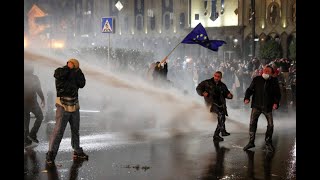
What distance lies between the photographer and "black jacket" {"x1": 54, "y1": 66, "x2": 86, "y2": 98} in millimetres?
9891

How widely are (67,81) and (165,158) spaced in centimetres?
231

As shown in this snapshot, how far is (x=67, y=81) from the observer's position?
997 centimetres

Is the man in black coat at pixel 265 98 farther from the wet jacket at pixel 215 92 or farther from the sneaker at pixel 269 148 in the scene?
the wet jacket at pixel 215 92

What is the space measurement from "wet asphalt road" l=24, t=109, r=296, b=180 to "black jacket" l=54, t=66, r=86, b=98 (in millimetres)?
1237

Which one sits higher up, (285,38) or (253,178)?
(285,38)

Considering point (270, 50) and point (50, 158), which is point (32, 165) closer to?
point (50, 158)

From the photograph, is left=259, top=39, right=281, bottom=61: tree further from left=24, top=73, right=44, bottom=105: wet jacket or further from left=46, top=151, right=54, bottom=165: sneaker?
left=46, top=151, right=54, bottom=165: sneaker

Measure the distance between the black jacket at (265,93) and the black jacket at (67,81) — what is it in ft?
11.8

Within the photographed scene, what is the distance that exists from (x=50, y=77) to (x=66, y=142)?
50.5ft

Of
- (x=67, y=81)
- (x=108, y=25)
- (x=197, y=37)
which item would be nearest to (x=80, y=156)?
(x=67, y=81)

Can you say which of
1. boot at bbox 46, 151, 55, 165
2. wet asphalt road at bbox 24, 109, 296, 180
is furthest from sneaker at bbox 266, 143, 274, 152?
boot at bbox 46, 151, 55, 165
